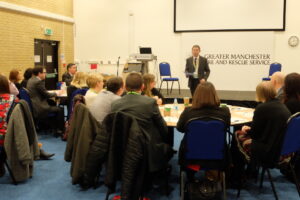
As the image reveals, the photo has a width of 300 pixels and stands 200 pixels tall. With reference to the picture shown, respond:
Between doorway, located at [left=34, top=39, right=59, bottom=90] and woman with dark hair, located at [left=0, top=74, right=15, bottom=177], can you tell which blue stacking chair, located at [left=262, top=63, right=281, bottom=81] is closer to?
doorway, located at [left=34, top=39, right=59, bottom=90]

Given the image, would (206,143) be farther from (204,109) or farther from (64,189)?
(64,189)

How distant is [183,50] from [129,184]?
7955 millimetres

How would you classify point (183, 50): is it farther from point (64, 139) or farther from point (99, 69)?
point (64, 139)

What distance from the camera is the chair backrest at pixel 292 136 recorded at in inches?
113

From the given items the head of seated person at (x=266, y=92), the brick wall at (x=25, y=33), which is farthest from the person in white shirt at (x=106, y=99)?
the brick wall at (x=25, y=33)

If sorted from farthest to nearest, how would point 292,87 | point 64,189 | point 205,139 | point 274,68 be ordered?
point 274,68
point 64,189
point 292,87
point 205,139

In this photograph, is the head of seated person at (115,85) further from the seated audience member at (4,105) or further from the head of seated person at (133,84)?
the seated audience member at (4,105)

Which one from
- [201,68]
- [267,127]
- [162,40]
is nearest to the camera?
[267,127]

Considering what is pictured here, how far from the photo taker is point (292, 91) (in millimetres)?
3467

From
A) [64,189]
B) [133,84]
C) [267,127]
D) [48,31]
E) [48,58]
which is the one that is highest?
[48,31]

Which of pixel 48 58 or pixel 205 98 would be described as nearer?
pixel 205 98

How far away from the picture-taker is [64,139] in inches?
220

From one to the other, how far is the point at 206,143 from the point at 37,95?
337 centimetres

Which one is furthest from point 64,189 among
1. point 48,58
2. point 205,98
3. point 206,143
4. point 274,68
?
point 48,58
